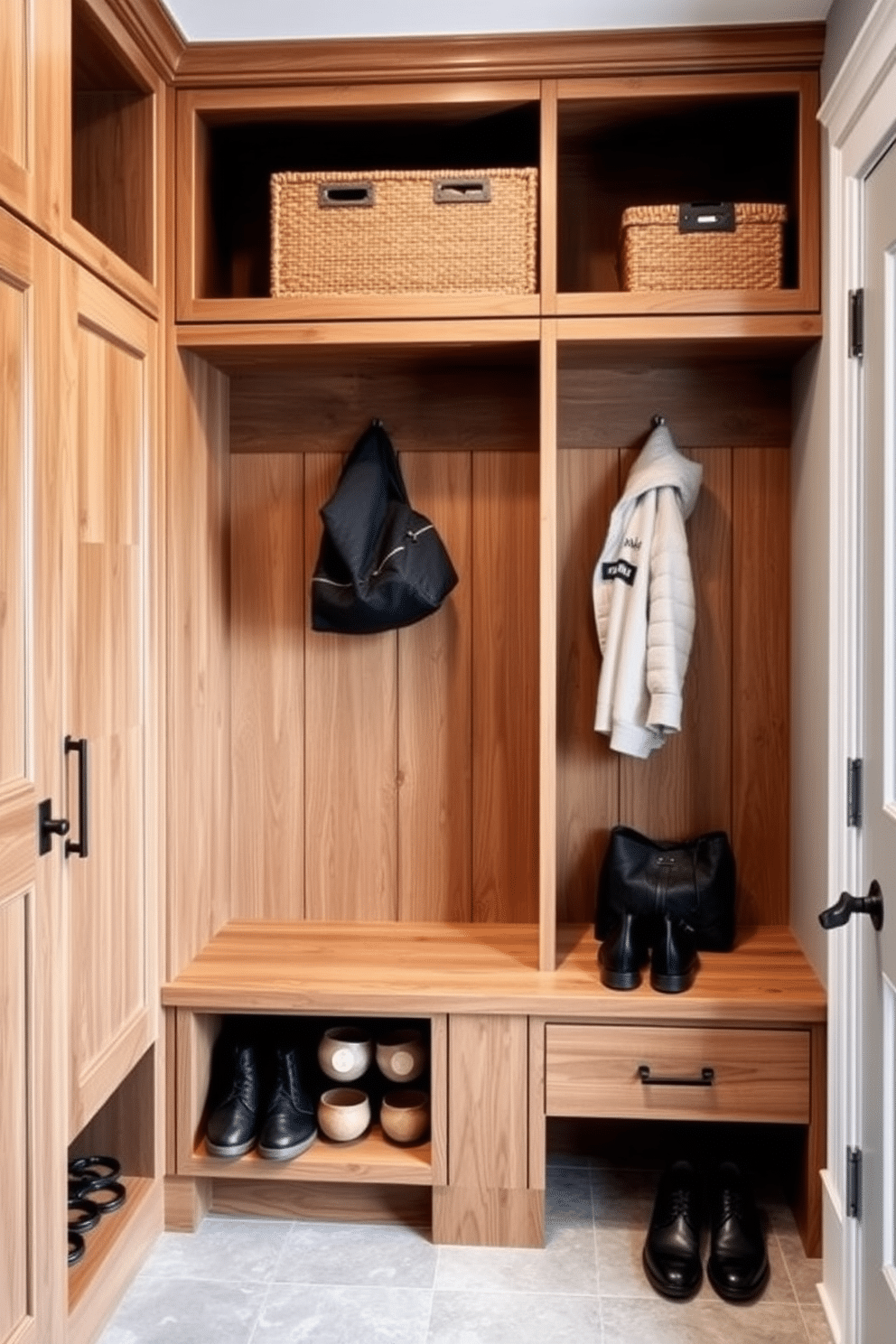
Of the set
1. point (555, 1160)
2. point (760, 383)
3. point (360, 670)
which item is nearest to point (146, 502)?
point (360, 670)

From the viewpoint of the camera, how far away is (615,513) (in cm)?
272

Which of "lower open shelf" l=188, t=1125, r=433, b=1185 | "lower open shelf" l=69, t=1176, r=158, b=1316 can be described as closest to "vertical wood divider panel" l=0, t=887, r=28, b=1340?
"lower open shelf" l=69, t=1176, r=158, b=1316

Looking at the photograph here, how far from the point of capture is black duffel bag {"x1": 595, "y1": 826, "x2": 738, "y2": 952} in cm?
267

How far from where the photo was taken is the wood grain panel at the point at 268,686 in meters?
2.95

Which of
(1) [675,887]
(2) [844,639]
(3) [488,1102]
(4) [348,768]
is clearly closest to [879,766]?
(2) [844,639]

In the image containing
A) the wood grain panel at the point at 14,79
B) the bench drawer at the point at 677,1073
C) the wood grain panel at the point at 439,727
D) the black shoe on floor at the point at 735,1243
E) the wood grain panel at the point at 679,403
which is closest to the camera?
the wood grain panel at the point at 14,79

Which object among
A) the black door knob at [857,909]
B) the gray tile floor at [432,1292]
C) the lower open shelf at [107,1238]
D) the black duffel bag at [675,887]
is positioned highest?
the black door knob at [857,909]

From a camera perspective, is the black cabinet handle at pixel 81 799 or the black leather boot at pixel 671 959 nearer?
the black cabinet handle at pixel 81 799

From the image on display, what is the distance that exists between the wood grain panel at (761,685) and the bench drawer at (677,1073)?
51 centimetres

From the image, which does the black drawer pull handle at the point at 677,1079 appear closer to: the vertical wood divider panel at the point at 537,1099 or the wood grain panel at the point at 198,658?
the vertical wood divider panel at the point at 537,1099

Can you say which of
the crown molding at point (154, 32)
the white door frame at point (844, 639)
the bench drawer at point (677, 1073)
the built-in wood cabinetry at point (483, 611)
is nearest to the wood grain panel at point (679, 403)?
the built-in wood cabinetry at point (483, 611)

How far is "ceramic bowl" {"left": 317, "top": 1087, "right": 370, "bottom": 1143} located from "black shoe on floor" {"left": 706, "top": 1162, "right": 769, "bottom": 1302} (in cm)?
74

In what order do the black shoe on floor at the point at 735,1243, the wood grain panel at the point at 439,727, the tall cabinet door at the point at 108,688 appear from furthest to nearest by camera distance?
the wood grain panel at the point at 439,727
the black shoe on floor at the point at 735,1243
the tall cabinet door at the point at 108,688

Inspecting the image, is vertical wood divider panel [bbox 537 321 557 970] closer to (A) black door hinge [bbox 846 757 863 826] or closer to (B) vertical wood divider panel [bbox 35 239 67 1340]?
(A) black door hinge [bbox 846 757 863 826]
